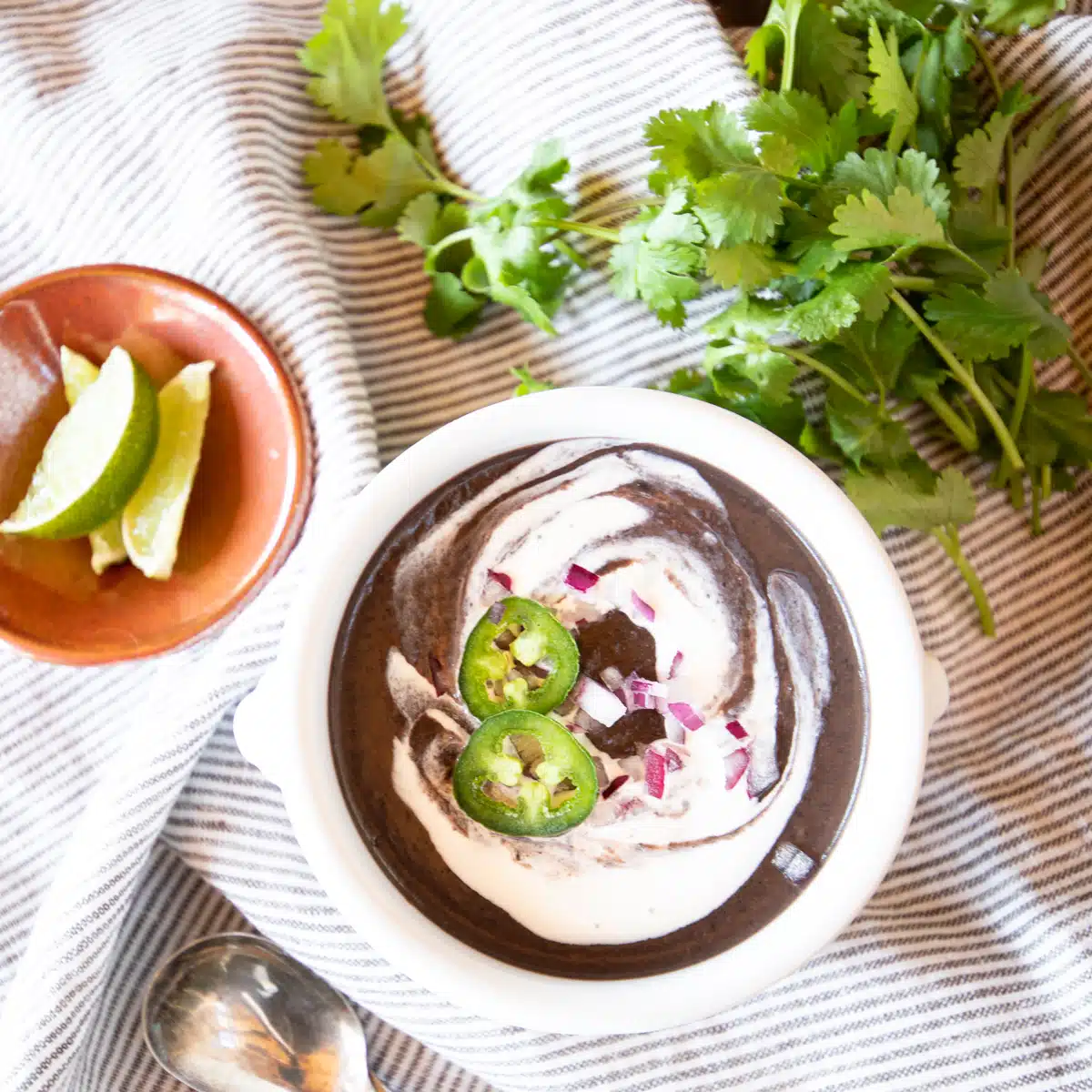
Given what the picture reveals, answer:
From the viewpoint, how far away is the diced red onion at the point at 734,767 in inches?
36.4

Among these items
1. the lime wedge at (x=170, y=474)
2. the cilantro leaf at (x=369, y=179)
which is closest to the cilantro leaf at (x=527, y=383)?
the cilantro leaf at (x=369, y=179)

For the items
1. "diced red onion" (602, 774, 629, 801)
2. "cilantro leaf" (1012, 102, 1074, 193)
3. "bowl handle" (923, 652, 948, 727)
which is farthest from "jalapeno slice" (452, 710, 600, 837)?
"cilantro leaf" (1012, 102, 1074, 193)

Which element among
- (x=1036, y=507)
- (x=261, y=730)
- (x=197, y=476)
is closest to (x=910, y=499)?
(x=1036, y=507)

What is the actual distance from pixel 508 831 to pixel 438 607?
197mm

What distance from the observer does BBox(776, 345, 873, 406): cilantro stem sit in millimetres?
1008

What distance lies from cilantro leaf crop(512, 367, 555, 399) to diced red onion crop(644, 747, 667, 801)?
0.35m

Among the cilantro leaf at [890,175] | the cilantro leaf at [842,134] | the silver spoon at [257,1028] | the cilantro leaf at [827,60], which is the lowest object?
the silver spoon at [257,1028]

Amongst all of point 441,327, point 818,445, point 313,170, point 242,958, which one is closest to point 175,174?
point 313,170

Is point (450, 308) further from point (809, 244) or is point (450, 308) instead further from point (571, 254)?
point (809, 244)

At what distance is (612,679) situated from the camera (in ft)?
3.03

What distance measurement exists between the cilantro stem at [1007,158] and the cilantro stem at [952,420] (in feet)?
0.49

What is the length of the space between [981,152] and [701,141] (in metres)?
0.29

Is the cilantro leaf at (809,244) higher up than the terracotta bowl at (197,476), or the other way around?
the cilantro leaf at (809,244)

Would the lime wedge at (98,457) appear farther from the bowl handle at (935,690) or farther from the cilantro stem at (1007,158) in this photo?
the cilantro stem at (1007,158)
